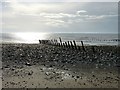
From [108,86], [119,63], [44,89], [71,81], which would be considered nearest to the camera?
Result: [44,89]

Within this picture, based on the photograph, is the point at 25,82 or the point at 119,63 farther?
the point at 119,63

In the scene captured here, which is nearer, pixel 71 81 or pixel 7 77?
pixel 71 81

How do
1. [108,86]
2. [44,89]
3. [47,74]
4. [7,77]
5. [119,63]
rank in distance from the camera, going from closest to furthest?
[44,89] → [108,86] → [7,77] → [47,74] → [119,63]

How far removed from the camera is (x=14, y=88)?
14414mm

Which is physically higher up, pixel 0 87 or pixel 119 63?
pixel 0 87

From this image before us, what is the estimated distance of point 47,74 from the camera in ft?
63.0

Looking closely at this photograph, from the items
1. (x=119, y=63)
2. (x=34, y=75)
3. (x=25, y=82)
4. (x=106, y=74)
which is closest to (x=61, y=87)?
(x=25, y=82)

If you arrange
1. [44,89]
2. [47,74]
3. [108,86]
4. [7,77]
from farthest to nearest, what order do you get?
[47,74] < [7,77] < [108,86] < [44,89]

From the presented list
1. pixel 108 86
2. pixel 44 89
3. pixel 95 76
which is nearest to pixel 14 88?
pixel 44 89

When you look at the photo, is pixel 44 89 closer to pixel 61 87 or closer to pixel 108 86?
pixel 61 87

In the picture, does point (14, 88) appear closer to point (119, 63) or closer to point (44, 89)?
point (44, 89)

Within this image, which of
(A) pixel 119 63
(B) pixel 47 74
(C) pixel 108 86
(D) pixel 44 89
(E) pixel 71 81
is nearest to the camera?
(D) pixel 44 89

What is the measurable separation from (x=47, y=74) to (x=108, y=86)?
535 centimetres

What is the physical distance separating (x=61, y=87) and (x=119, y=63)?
1256 cm
